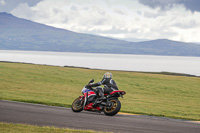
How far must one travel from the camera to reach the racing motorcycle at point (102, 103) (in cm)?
1392

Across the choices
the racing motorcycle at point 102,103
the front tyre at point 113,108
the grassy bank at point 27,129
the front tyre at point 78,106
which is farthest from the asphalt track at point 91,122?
the front tyre at point 78,106

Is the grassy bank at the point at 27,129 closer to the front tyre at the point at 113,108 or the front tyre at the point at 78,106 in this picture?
the front tyre at the point at 113,108

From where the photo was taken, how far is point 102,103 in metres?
14.3

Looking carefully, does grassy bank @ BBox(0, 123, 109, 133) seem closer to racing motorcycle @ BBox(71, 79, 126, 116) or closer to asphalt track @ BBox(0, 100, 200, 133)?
asphalt track @ BBox(0, 100, 200, 133)

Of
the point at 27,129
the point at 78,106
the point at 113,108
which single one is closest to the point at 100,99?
the point at 113,108

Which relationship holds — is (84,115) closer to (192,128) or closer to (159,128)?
(159,128)

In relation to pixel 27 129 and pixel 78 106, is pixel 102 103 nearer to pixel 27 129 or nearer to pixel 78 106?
pixel 78 106

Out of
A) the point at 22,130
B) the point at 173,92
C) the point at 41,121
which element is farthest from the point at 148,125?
the point at 173,92

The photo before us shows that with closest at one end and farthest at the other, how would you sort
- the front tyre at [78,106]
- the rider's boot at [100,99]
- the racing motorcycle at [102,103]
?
1. the racing motorcycle at [102,103]
2. the rider's boot at [100,99]
3. the front tyre at [78,106]

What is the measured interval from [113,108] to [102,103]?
648mm

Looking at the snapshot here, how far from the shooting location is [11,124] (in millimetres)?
10344

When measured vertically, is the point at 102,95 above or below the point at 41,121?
above

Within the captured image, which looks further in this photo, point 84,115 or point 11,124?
point 84,115

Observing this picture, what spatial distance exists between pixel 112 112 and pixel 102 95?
1013 mm
